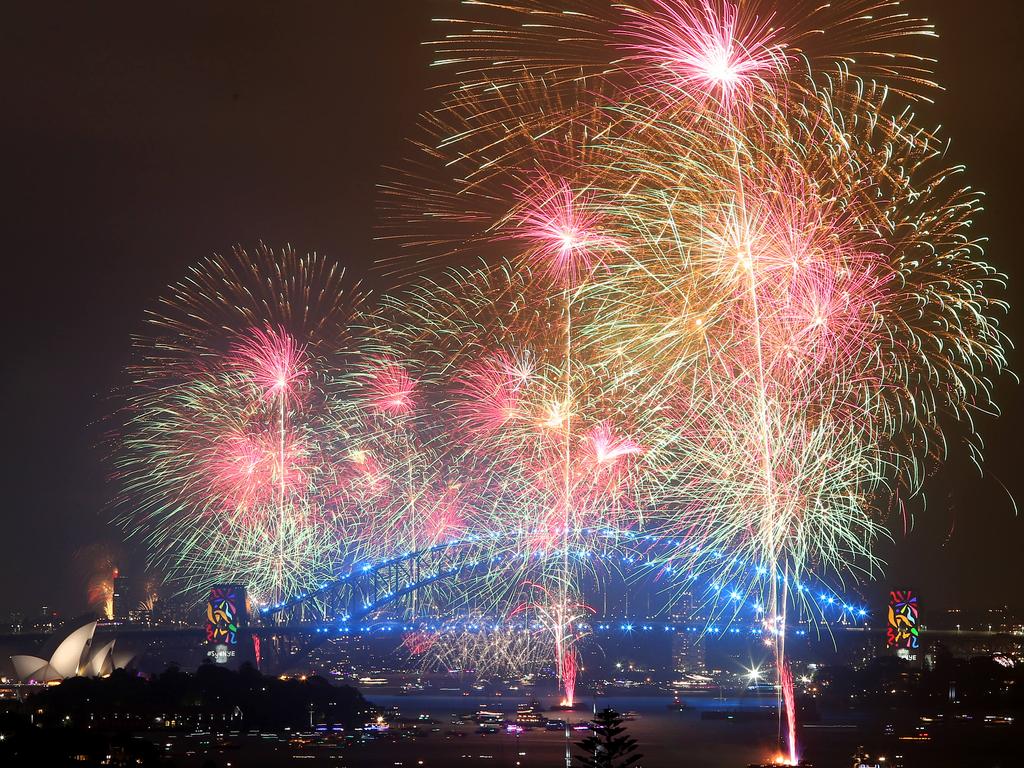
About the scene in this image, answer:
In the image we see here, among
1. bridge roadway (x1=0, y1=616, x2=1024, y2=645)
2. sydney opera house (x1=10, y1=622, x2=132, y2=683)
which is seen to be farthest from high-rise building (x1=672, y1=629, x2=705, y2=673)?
sydney opera house (x1=10, y1=622, x2=132, y2=683)

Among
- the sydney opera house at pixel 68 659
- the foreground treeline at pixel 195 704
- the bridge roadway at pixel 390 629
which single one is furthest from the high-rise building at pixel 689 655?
the foreground treeline at pixel 195 704

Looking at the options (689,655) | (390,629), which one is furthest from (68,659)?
(689,655)

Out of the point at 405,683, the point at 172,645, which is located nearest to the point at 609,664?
the point at 405,683

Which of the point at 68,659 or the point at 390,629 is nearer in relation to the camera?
the point at 68,659

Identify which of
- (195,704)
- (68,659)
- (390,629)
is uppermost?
(390,629)

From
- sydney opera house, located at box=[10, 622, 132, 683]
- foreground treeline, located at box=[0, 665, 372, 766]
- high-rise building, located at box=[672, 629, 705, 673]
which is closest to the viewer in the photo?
foreground treeline, located at box=[0, 665, 372, 766]

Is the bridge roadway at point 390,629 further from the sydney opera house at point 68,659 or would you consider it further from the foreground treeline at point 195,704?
the foreground treeline at point 195,704

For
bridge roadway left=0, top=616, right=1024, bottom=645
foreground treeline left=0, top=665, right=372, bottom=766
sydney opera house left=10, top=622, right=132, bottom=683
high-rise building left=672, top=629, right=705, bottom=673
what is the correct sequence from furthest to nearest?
1. high-rise building left=672, top=629, right=705, bottom=673
2. bridge roadway left=0, top=616, right=1024, bottom=645
3. sydney opera house left=10, top=622, right=132, bottom=683
4. foreground treeline left=0, top=665, right=372, bottom=766

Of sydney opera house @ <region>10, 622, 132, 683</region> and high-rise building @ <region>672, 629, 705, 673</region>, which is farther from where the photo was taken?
high-rise building @ <region>672, 629, 705, 673</region>

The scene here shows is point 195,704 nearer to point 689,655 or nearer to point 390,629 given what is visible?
point 390,629

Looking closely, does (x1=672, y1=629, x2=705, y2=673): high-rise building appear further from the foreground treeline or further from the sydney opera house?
the foreground treeline
